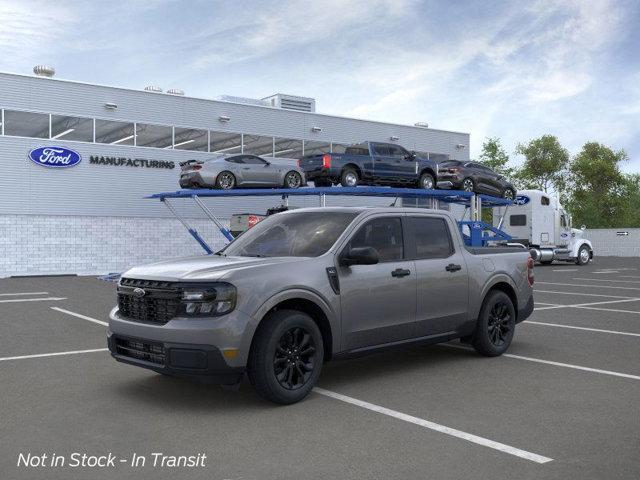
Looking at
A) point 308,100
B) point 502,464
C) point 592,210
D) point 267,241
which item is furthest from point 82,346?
point 592,210

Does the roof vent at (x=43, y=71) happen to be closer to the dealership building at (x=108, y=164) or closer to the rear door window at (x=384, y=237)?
the dealership building at (x=108, y=164)

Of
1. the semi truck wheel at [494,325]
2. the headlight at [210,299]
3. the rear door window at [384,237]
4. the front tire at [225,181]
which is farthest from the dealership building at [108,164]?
the headlight at [210,299]

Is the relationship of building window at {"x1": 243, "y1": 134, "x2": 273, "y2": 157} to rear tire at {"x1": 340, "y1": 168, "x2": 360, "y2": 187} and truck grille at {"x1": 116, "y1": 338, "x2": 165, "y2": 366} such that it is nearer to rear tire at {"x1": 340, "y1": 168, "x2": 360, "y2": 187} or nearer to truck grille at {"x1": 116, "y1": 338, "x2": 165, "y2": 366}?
rear tire at {"x1": 340, "y1": 168, "x2": 360, "y2": 187}

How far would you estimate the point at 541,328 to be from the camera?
1049cm

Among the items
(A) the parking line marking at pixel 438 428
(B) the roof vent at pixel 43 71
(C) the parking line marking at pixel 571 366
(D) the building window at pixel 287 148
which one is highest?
(B) the roof vent at pixel 43 71

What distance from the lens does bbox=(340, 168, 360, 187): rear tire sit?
72.7 ft

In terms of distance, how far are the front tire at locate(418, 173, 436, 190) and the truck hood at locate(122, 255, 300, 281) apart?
17581 mm

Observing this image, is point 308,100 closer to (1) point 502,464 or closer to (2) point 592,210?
(1) point 502,464

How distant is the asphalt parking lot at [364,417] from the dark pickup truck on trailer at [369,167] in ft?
45.3

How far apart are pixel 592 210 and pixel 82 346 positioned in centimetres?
6897

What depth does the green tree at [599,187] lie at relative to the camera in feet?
232

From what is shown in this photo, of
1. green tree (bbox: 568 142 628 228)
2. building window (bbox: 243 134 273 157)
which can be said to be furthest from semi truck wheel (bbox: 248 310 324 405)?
green tree (bbox: 568 142 628 228)

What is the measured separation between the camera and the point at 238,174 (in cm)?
2384

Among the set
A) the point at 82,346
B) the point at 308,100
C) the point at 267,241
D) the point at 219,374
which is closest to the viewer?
the point at 219,374
